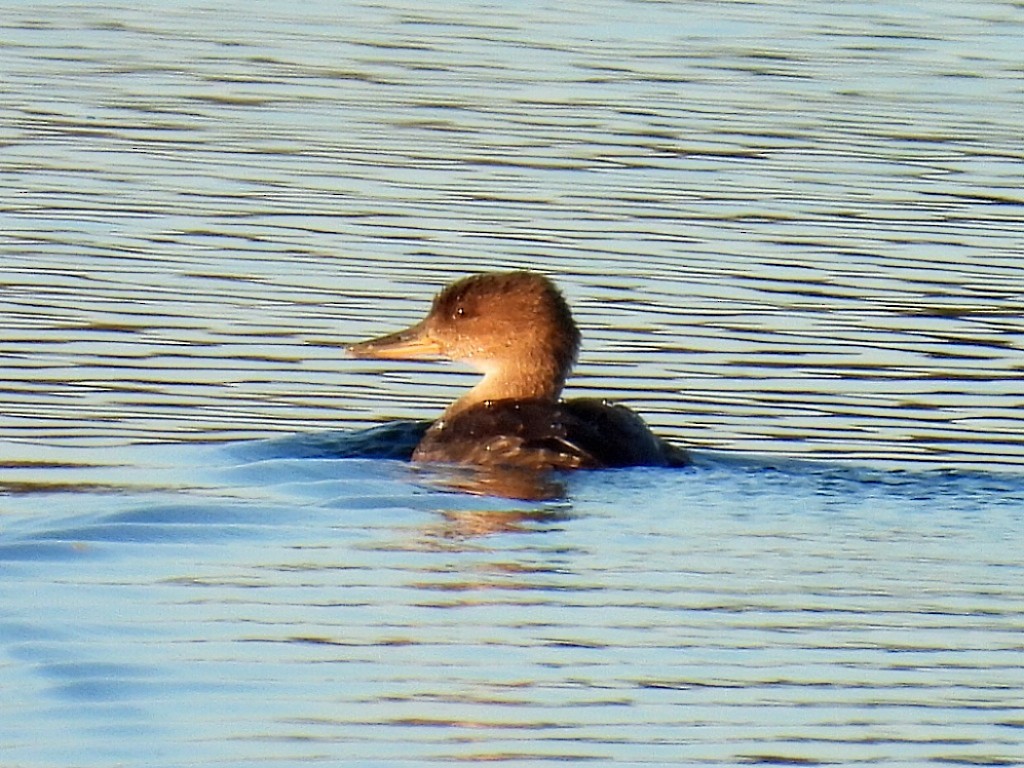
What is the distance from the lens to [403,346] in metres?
11.5

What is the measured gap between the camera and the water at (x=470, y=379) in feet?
22.6

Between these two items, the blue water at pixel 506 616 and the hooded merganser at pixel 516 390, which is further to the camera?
the hooded merganser at pixel 516 390

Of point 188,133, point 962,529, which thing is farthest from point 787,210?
point 962,529

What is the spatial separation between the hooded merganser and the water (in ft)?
0.67

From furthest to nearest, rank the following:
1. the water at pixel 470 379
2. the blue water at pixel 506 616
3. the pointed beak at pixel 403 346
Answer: the pointed beak at pixel 403 346 < the water at pixel 470 379 < the blue water at pixel 506 616

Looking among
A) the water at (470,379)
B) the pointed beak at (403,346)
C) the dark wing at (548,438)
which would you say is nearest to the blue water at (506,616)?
the water at (470,379)

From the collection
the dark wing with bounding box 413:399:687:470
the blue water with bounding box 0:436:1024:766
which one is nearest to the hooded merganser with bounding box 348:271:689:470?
the dark wing with bounding box 413:399:687:470

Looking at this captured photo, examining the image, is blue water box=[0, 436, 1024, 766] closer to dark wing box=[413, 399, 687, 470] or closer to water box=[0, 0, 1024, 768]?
water box=[0, 0, 1024, 768]

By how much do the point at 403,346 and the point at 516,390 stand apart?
59 cm

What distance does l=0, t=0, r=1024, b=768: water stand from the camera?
6.90 meters

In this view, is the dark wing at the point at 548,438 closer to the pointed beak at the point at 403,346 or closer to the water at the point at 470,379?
the water at the point at 470,379

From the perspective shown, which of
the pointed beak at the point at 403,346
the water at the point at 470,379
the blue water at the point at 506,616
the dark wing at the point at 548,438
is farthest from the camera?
the pointed beak at the point at 403,346

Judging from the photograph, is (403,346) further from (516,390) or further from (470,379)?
(470,379)

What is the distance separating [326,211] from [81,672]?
8.35 meters
